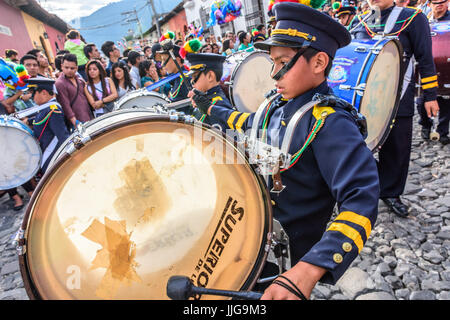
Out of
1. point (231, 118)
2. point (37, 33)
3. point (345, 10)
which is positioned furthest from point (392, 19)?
point (37, 33)

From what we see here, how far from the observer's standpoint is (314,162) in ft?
4.18

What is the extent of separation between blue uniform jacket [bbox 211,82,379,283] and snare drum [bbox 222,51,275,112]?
262 cm

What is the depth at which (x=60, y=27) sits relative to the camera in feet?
80.2

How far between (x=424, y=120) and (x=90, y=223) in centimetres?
490

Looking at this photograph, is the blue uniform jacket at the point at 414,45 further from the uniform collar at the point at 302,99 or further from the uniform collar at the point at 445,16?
the uniform collar at the point at 445,16

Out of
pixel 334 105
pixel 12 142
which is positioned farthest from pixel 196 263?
pixel 12 142

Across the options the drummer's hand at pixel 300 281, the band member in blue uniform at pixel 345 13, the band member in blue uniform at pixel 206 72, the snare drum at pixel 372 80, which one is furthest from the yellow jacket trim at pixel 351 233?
the band member in blue uniform at pixel 345 13

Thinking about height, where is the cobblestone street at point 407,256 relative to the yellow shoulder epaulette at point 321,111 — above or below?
below

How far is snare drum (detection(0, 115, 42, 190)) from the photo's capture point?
372 centimetres

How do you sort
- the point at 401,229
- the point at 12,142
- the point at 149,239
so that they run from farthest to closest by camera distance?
1. the point at 12,142
2. the point at 401,229
3. the point at 149,239

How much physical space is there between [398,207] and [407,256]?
2.15 ft

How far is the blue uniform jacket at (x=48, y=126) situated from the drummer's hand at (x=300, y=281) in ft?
13.0

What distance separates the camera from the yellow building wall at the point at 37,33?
1595 centimetres
